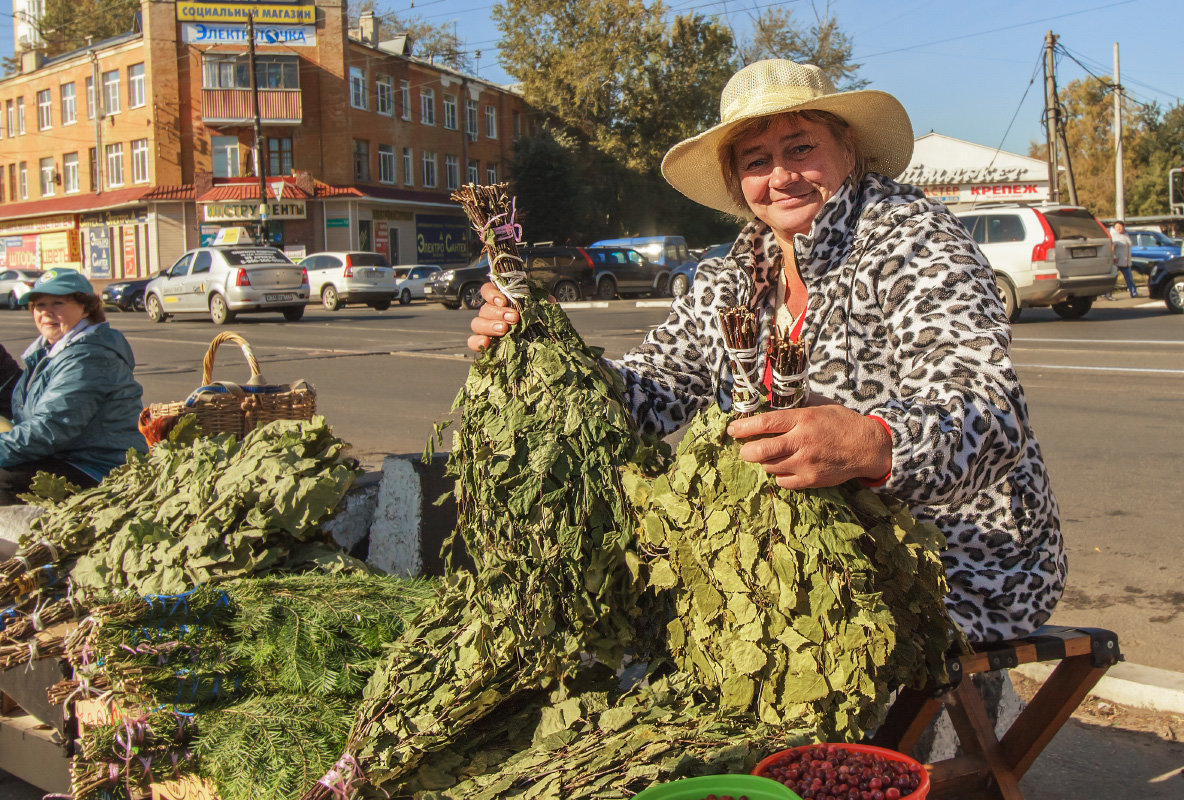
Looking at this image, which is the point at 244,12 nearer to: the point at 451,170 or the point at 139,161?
the point at 139,161

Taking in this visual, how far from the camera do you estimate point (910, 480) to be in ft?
5.20

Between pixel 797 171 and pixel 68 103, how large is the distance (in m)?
48.4

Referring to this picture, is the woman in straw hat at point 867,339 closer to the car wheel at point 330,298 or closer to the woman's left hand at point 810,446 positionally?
the woman's left hand at point 810,446

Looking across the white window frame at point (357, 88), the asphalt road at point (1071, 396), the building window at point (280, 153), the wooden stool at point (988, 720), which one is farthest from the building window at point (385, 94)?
the wooden stool at point (988, 720)

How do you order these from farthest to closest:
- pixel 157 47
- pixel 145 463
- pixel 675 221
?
pixel 675 221
pixel 157 47
pixel 145 463

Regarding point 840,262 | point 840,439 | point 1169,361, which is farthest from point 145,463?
point 1169,361

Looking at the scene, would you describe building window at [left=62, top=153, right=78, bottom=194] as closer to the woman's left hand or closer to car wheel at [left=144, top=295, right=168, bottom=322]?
car wheel at [left=144, top=295, right=168, bottom=322]

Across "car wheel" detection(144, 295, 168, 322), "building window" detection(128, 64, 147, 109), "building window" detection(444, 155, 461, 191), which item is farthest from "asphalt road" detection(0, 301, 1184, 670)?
"building window" detection(444, 155, 461, 191)

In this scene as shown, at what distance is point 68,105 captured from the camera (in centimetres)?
4288

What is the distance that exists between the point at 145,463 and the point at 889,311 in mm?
2811

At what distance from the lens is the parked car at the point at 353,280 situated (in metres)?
26.1

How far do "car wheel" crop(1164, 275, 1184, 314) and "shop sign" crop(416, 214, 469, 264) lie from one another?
31.3 meters

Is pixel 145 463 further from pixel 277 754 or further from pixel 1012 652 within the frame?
pixel 1012 652

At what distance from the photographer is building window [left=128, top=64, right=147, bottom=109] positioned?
128 ft
